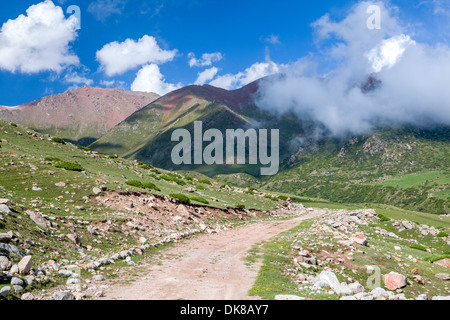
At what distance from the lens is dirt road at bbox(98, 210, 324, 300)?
1172cm

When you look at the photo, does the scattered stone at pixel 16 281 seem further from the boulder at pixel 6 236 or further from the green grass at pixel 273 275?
the green grass at pixel 273 275

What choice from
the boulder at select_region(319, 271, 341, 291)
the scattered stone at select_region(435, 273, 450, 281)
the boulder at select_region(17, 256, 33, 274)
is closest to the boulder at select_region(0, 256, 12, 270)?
the boulder at select_region(17, 256, 33, 274)

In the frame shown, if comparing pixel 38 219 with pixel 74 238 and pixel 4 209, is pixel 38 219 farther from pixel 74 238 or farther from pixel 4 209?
pixel 74 238

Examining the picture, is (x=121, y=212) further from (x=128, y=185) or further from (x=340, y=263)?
(x=340, y=263)

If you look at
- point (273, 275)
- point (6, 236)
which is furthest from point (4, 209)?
point (273, 275)

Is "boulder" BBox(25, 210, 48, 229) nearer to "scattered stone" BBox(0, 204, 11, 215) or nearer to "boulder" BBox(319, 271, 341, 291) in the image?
"scattered stone" BBox(0, 204, 11, 215)

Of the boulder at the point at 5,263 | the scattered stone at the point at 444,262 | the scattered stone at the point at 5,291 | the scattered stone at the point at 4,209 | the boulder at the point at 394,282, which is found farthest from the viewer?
the scattered stone at the point at 444,262

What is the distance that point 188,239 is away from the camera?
86.9 ft

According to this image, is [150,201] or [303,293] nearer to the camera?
[303,293]

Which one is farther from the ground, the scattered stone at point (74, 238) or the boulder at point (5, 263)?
the boulder at point (5, 263)

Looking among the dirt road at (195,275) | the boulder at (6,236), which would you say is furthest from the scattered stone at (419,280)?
the boulder at (6,236)

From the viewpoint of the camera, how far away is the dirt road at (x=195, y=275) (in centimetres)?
1172
